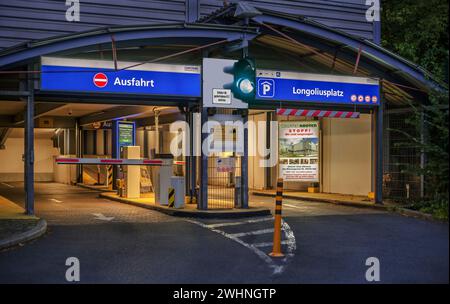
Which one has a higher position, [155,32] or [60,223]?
[155,32]

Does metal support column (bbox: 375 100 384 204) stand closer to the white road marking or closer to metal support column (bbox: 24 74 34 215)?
the white road marking

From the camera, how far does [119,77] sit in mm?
15023

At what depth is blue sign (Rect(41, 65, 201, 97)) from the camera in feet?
47.4

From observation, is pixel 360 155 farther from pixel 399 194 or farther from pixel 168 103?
pixel 168 103

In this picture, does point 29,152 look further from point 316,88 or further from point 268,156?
point 268,156

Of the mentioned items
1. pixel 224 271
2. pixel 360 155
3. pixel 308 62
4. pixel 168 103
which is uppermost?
pixel 308 62

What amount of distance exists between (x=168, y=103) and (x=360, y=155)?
24.8 ft

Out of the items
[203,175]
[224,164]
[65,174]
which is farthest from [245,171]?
[65,174]

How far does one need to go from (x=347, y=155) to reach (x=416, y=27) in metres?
5.35

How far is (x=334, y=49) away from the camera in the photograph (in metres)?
17.1

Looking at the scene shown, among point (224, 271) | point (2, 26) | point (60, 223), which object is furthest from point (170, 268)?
point (2, 26)

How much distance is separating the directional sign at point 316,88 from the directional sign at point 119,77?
2028mm

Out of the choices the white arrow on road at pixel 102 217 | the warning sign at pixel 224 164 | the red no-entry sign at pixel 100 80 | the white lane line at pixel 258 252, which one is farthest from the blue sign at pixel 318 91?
the white arrow on road at pixel 102 217
